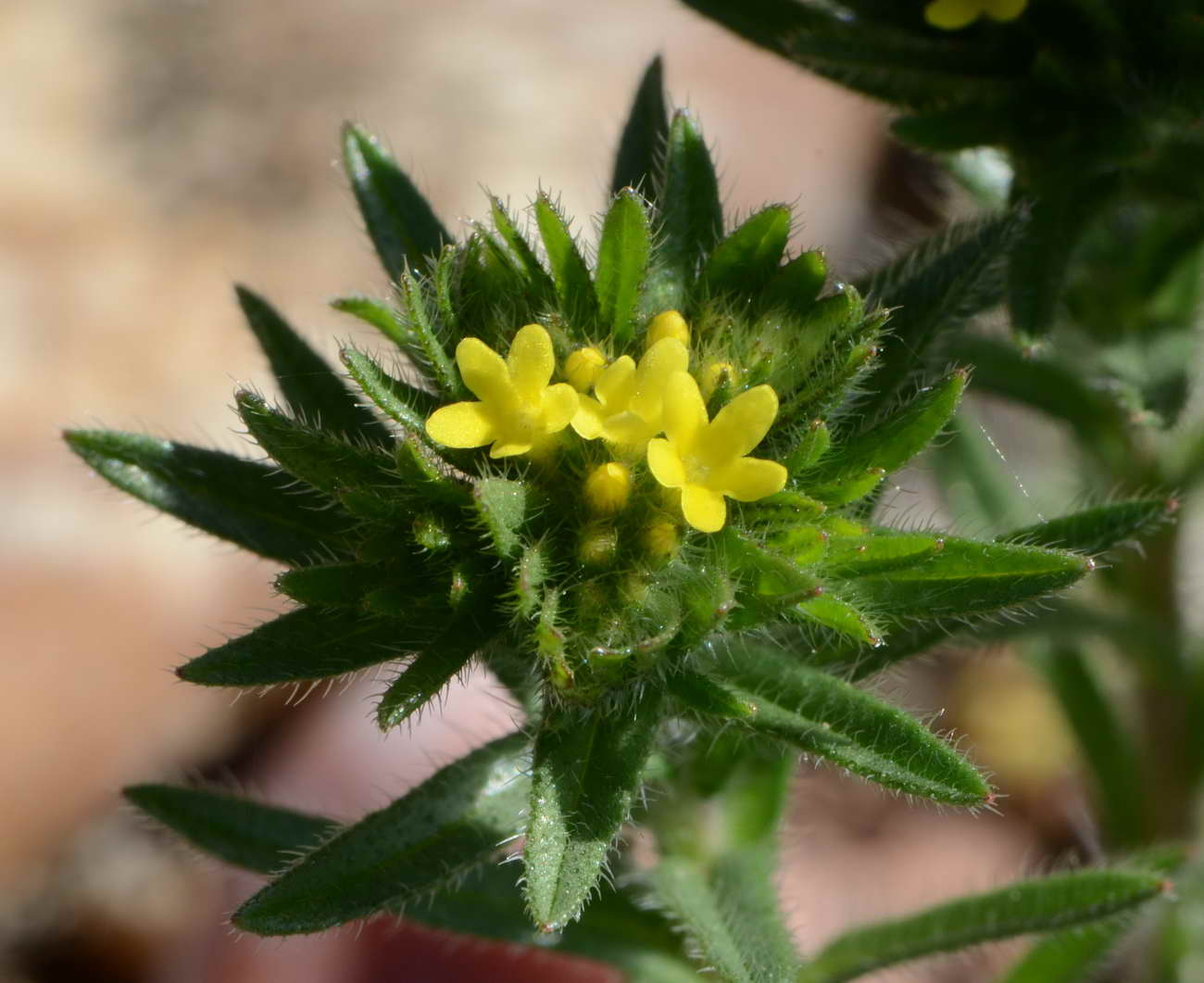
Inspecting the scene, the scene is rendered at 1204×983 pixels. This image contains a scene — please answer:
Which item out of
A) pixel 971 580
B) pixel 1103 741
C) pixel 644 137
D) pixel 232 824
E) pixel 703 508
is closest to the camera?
pixel 703 508

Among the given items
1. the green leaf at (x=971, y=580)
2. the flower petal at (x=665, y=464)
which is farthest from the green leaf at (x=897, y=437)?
the flower petal at (x=665, y=464)

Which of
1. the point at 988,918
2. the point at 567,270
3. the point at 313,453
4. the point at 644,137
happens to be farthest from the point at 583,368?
the point at 988,918

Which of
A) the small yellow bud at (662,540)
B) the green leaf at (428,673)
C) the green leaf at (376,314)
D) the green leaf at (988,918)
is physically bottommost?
the green leaf at (988,918)

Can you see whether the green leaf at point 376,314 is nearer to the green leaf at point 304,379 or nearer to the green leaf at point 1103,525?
the green leaf at point 304,379

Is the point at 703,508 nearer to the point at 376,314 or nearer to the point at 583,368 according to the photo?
the point at 583,368

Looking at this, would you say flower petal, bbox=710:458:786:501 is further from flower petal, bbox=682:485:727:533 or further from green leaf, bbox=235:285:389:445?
green leaf, bbox=235:285:389:445

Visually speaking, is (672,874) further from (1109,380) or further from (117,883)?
(117,883)

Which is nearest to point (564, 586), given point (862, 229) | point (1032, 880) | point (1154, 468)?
point (1032, 880)

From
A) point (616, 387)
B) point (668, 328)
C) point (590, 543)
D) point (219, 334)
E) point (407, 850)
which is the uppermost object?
point (219, 334)
